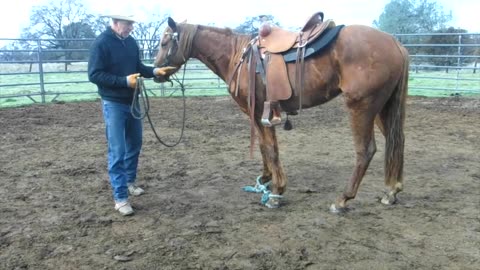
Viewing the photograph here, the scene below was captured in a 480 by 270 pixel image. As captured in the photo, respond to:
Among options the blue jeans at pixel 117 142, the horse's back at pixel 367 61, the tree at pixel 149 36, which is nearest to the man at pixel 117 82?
the blue jeans at pixel 117 142

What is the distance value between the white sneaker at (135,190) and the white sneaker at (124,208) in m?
0.46

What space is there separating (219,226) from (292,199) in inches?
35.7

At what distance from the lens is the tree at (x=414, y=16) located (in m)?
26.9

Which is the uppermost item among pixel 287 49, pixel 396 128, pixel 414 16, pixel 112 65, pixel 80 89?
pixel 414 16

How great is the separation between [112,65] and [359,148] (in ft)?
7.23

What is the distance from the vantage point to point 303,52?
3.67 metres

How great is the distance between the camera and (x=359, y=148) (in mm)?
3678

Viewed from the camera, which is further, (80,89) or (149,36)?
(149,36)

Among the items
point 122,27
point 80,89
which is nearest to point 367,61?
point 122,27

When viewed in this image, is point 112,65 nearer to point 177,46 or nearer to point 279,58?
point 177,46

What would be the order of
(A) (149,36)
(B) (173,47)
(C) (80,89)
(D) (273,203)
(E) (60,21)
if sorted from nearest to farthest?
(D) (273,203), (B) (173,47), (C) (80,89), (A) (149,36), (E) (60,21)

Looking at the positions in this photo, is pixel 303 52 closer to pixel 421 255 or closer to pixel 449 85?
pixel 421 255

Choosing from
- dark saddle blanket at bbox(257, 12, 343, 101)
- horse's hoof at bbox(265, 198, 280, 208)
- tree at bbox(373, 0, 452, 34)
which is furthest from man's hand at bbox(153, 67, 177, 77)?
tree at bbox(373, 0, 452, 34)

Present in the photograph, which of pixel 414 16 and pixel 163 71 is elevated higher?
pixel 414 16
